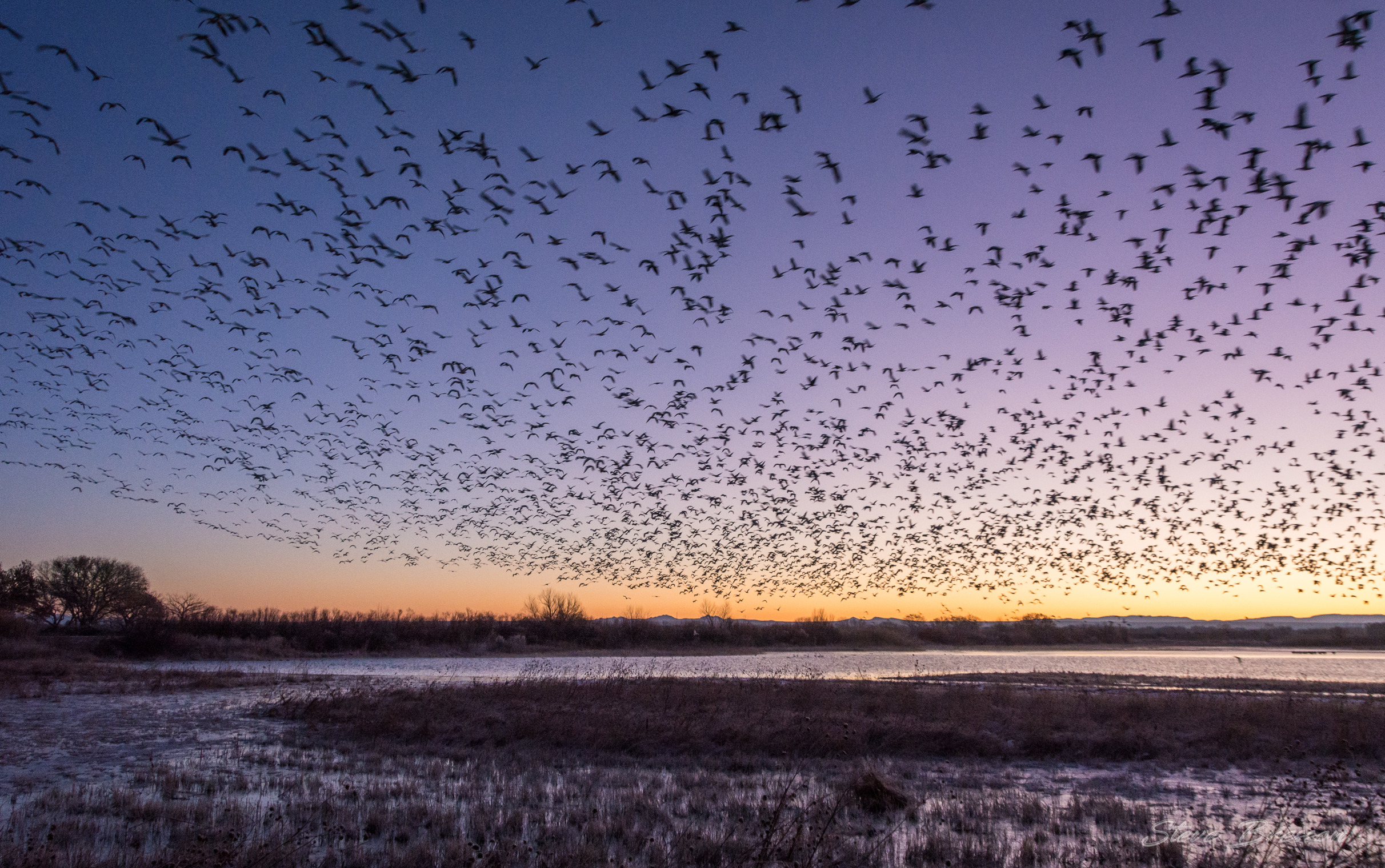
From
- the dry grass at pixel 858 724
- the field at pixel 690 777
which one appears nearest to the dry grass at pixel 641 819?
the field at pixel 690 777

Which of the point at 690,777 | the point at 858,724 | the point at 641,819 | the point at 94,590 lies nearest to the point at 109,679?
the point at 690,777

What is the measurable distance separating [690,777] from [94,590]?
108 meters

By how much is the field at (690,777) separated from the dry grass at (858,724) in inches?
4.4

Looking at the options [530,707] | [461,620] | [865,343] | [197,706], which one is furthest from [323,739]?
[461,620]

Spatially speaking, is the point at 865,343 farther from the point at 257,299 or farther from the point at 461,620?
the point at 461,620

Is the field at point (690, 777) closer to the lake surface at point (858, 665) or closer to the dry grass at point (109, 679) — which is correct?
the dry grass at point (109, 679)

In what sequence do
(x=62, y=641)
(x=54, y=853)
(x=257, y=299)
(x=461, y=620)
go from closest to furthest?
(x=54, y=853), (x=257, y=299), (x=62, y=641), (x=461, y=620)

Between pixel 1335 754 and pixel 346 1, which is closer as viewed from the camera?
pixel 346 1

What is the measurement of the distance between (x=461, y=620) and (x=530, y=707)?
72173 mm

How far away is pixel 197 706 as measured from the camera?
28.9 meters

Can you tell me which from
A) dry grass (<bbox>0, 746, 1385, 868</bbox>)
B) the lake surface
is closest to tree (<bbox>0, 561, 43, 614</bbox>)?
the lake surface

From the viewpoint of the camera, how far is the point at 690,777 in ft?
56.5

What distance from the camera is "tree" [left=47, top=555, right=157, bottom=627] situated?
90875 millimetres

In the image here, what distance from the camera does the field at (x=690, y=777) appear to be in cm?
1096
